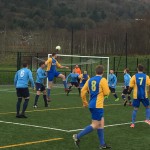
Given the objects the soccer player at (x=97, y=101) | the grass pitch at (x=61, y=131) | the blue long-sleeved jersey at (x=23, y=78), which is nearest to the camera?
the soccer player at (x=97, y=101)

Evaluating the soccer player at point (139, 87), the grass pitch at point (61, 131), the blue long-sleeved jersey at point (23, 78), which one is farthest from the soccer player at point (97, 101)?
the blue long-sleeved jersey at point (23, 78)

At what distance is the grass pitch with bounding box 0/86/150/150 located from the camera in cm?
1051

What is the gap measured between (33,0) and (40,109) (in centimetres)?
11825

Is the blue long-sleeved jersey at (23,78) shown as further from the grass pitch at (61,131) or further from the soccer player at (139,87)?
the soccer player at (139,87)

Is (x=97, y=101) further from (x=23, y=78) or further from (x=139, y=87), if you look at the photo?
(x=23, y=78)

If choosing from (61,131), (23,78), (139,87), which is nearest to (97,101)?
(61,131)

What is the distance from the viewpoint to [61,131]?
1242 centimetres

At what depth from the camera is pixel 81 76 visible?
27.6 meters

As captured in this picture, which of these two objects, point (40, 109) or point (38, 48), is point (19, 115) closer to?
point (40, 109)

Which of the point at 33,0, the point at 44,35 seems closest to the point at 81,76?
the point at 44,35

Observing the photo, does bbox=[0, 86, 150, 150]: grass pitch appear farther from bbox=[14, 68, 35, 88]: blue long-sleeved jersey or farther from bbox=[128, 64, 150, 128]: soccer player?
bbox=[14, 68, 35, 88]: blue long-sleeved jersey

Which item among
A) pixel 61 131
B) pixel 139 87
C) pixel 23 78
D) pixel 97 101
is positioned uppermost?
pixel 23 78

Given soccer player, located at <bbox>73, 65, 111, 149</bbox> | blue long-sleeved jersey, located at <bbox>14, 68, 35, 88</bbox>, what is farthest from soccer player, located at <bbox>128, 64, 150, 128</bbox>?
blue long-sleeved jersey, located at <bbox>14, 68, 35, 88</bbox>

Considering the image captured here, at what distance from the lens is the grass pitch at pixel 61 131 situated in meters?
10.5
